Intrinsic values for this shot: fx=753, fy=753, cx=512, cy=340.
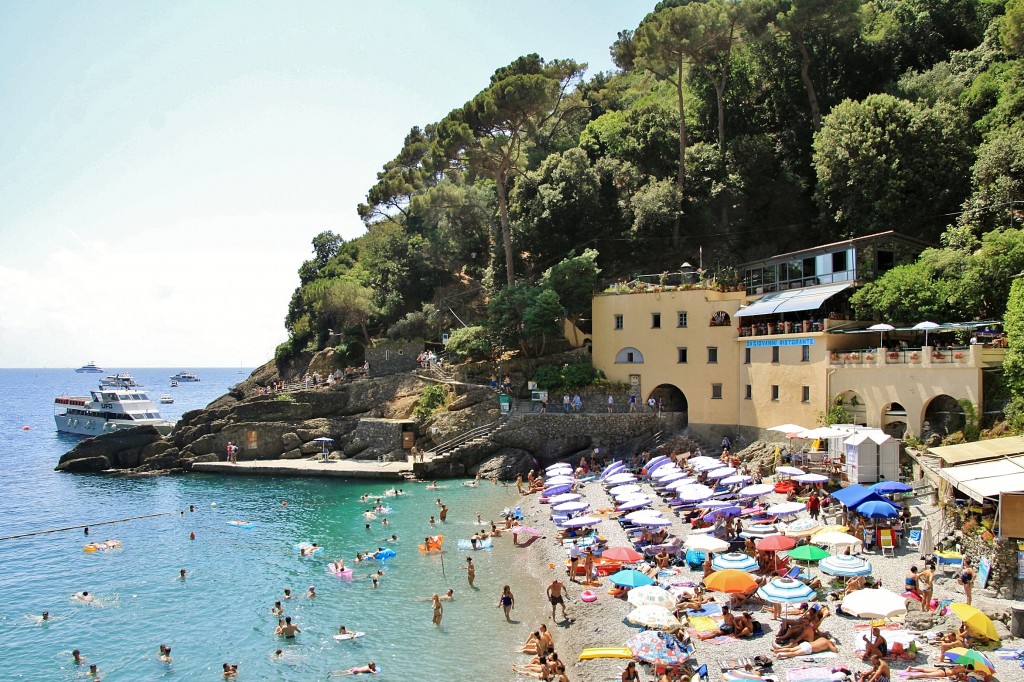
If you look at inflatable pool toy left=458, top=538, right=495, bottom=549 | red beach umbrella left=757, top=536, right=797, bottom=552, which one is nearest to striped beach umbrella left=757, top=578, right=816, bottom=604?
red beach umbrella left=757, top=536, right=797, bottom=552

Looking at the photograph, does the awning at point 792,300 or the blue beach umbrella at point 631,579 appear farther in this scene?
the awning at point 792,300

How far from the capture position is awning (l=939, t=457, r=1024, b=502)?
1847cm

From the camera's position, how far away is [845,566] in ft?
65.6

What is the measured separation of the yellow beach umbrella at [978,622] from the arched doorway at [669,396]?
91.0 ft

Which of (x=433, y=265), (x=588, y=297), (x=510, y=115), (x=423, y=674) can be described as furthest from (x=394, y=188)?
(x=423, y=674)

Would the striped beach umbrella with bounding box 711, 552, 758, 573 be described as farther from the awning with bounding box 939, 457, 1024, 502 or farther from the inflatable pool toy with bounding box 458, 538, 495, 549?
the inflatable pool toy with bounding box 458, 538, 495, 549

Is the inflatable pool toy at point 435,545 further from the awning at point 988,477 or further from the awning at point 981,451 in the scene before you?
the awning at point 981,451

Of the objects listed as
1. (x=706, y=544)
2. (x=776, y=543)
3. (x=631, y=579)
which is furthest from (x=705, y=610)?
(x=776, y=543)

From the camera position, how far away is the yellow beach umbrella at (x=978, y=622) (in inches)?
603

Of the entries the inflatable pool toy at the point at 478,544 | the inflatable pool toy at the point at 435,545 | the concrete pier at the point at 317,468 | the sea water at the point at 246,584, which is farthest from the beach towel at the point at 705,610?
the concrete pier at the point at 317,468

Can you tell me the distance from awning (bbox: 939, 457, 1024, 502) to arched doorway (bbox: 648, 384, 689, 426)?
21839 millimetres

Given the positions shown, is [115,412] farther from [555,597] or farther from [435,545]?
[555,597]

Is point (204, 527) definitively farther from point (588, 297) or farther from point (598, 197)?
point (598, 197)

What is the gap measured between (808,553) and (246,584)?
63.4ft
